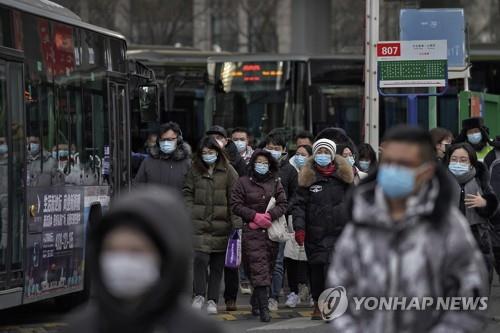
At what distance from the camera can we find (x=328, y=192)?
11766 mm

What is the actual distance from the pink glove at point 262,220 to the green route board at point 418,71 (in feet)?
18.3

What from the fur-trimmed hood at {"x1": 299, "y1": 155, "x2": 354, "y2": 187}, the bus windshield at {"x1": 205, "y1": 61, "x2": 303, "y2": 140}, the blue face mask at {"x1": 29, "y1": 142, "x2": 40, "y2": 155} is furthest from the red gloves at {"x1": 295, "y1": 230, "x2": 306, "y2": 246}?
the bus windshield at {"x1": 205, "y1": 61, "x2": 303, "y2": 140}

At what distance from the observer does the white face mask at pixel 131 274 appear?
11.6 ft

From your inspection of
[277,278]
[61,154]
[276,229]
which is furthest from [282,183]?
[61,154]

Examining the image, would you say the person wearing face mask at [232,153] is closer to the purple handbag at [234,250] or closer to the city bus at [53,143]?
the city bus at [53,143]

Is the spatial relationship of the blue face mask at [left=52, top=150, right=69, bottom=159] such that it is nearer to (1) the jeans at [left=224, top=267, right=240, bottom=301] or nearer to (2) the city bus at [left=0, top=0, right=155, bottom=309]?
(2) the city bus at [left=0, top=0, right=155, bottom=309]

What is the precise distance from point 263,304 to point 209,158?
4.96 feet

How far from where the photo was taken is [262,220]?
1223cm

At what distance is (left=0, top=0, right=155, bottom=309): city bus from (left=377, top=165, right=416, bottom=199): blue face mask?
21.1ft

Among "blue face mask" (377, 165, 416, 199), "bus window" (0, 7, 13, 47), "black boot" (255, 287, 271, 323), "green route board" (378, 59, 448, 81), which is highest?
"bus window" (0, 7, 13, 47)

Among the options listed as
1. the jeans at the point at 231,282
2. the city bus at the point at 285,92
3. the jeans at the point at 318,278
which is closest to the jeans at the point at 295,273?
the jeans at the point at 231,282

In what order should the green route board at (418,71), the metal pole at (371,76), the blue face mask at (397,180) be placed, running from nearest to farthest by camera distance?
the blue face mask at (397,180), the green route board at (418,71), the metal pole at (371,76)

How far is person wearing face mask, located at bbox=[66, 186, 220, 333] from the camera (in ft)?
11.5

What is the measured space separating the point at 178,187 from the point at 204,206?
0.98 m
